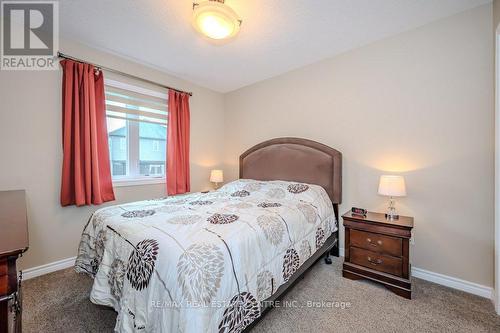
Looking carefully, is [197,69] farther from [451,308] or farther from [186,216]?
[451,308]

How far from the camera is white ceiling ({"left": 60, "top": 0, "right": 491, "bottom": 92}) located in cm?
188

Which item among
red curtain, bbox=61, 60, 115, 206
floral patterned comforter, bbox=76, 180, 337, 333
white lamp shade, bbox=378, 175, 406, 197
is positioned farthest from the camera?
red curtain, bbox=61, 60, 115, 206

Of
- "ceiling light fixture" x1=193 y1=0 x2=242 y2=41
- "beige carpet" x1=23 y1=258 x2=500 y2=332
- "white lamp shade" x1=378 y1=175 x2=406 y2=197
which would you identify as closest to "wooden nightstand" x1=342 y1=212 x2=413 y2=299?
"beige carpet" x1=23 y1=258 x2=500 y2=332

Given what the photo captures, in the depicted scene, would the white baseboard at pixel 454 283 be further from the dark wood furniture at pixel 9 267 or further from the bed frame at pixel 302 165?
the dark wood furniture at pixel 9 267

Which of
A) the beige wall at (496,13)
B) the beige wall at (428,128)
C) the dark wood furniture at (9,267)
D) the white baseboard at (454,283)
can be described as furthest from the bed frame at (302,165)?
the dark wood furniture at (9,267)

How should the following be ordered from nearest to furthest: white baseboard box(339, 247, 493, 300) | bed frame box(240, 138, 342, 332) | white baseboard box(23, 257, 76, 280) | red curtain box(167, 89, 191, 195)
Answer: white baseboard box(339, 247, 493, 300), white baseboard box(23, 257, 76, 280), bed frame box(240, 138, 342, 332), red curtain box(167, 89, 191, 195)

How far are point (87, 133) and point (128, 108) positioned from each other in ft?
2.29

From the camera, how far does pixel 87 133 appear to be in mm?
2383

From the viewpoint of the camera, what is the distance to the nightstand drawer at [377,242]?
1.92 meters

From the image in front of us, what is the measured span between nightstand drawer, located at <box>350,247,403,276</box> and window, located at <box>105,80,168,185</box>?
2778 millimetres

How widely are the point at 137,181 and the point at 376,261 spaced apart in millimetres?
3009

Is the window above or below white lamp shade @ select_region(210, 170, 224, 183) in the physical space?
above

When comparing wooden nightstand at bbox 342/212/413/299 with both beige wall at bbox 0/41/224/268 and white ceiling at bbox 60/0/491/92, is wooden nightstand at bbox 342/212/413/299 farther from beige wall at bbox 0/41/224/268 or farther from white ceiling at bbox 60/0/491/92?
beige wall at bbox 0/41/224/268

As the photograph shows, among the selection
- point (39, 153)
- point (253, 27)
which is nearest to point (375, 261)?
point (253, 27)
